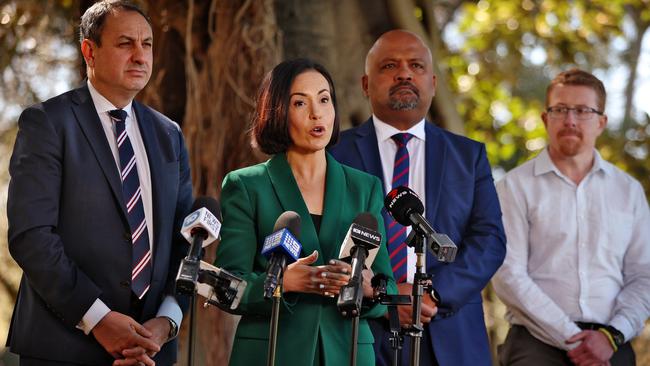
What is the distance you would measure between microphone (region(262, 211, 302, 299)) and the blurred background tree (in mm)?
3118

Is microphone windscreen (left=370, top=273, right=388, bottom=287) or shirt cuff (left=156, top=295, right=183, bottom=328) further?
shirt cuff (left=156, top=295, right=183, bottom=328)

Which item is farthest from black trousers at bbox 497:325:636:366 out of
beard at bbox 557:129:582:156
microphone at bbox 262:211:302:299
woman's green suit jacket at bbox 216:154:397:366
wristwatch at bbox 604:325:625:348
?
microphone at bbox 262:211:302:299

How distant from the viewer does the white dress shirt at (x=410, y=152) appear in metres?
5.60

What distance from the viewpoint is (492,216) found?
5.65 m

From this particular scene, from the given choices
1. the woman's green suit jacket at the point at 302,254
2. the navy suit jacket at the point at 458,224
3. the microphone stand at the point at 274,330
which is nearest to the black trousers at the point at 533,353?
the navy suit jacket at the point at 458,224

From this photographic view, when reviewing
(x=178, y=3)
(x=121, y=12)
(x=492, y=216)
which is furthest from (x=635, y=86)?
(x=121, y=12)

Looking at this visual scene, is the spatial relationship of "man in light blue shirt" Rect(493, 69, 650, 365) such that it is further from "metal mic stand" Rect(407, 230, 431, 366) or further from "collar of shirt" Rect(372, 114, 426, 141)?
"metal mic stand" Rect(407, 230, 431, 366)

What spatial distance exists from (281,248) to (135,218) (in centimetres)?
103

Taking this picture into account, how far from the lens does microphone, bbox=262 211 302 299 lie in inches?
150

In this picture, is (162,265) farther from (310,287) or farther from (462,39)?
(462,39)

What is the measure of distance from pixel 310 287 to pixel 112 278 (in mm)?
871

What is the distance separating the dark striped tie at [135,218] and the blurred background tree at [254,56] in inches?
83.1

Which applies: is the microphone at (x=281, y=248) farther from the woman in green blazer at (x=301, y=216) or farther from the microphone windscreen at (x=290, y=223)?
the woman in green blazer at (x=301, y=216)

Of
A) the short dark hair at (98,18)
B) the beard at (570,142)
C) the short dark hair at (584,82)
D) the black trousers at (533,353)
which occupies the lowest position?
the black trousers at (533,353)
